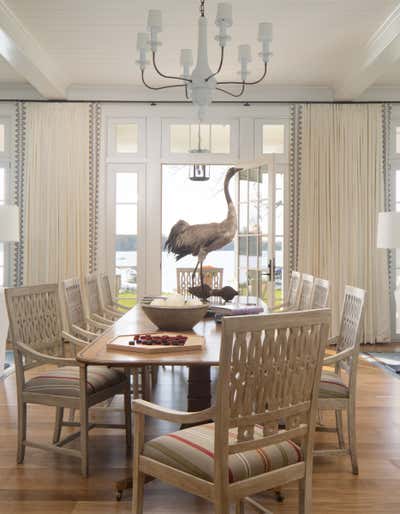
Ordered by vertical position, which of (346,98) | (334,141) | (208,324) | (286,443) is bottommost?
(286,443)

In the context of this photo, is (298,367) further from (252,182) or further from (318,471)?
(252,182)

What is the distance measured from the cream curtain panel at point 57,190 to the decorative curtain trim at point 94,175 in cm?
5

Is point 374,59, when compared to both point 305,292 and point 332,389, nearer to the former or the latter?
point 305,292

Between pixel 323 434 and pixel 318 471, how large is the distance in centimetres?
66

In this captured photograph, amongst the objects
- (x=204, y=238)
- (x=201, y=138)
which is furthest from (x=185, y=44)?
(x=204, y=238)

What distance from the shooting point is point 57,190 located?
698 centimetres

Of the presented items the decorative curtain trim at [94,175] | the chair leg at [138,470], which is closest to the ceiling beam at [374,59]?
the decorative curtain trim at [94,175]

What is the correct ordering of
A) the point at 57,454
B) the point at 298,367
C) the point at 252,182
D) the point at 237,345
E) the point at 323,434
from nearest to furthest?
the point at 237,345 < the point at 298,367 < the point at 57,454 < the point at 323,434 < the point at 252,182

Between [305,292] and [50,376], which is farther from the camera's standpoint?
A: [305,292]

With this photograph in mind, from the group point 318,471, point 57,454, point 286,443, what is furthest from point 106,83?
point 286,443

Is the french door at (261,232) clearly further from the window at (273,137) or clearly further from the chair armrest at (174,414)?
the chair armrest at (174,414)

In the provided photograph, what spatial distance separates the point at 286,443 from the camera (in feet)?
7.02

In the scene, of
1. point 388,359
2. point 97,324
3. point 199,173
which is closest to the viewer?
point 97,324

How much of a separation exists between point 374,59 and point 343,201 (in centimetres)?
197
